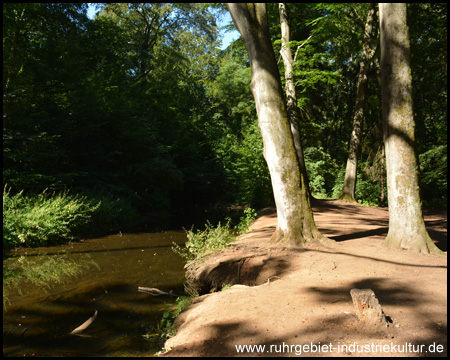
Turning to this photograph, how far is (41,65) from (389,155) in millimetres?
16193

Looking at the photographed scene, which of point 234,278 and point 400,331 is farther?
point 234,278

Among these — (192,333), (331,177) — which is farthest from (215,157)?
(192,333)

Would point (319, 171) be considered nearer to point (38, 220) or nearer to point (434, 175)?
point (434, 175)

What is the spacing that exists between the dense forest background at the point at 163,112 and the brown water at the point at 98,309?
634 cm

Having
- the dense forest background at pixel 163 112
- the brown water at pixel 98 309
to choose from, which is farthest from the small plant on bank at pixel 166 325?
the dense forest background at pixel 163 112

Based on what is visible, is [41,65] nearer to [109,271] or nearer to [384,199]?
[109,271]

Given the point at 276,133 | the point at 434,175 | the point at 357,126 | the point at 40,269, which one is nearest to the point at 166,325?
the point at 276,133

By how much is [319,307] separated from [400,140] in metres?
3.98

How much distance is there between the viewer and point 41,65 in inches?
620

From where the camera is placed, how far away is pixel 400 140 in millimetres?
6152

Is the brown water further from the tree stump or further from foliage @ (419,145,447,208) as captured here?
foliage @ (419,145,447,208)

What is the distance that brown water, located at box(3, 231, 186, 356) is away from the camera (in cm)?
407

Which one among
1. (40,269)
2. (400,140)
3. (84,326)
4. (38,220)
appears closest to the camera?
(84,326)

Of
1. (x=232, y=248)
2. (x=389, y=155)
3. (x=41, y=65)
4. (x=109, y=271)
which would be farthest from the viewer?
(x=41, y=65)
